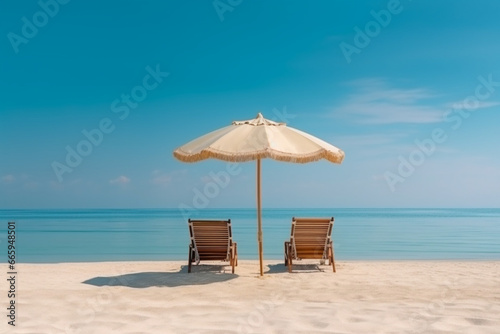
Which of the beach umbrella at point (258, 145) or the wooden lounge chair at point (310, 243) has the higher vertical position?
the beach umbrella at point (258, 145)

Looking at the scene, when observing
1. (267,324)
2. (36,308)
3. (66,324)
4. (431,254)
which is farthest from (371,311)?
(431,254)

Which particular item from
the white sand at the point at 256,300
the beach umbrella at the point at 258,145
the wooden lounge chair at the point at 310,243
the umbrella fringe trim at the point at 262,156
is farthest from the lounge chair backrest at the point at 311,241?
the umbrella fringe trim at the point at 262,156

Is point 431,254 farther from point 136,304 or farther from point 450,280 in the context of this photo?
point 136,304

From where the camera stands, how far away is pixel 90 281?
22.5ft

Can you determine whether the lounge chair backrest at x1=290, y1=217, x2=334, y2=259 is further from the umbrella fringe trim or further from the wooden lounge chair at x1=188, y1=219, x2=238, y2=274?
the umbrella fringe trim

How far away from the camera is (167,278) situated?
7.03 metres

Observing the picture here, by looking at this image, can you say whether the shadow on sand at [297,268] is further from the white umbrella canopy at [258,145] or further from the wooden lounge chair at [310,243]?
the white umbrella canopy at [258,145]

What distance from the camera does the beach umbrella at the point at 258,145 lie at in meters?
6.40

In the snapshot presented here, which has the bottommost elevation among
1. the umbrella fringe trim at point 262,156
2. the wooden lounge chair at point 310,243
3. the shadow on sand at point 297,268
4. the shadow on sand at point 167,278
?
the shadow on sand at point 297,268

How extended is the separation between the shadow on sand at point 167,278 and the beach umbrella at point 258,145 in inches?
28.4

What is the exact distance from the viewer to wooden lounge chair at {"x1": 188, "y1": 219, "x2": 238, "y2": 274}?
7.25 meters

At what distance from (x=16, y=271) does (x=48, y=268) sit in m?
0.58

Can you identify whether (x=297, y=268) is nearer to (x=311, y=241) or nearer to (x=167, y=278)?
(x=311, y=241)

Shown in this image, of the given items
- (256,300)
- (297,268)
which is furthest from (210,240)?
(256,300)
